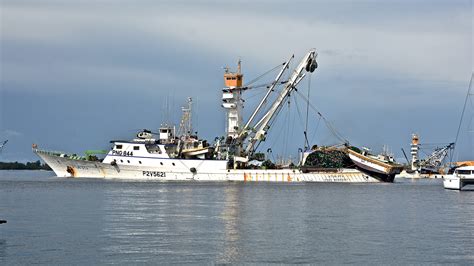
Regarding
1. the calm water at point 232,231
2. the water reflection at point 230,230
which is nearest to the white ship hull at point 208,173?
the water reflection at point 230,230

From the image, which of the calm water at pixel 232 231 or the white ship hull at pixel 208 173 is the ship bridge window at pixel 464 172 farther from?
the calm water at pixel 232 231

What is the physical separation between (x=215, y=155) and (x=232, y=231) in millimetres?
76130

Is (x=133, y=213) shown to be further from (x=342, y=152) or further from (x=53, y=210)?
(x=342, y=152)

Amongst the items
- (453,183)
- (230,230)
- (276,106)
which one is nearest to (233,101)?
(276,106)

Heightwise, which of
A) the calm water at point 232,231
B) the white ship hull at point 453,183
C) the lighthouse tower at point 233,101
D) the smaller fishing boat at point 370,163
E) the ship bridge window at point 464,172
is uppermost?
the lighthouse tower at point 233,101

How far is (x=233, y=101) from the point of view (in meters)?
125

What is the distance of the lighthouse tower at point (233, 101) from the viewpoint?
12425cm

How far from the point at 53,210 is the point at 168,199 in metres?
16.8

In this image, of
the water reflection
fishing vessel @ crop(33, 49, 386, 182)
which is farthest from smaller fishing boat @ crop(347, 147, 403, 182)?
the water reflection

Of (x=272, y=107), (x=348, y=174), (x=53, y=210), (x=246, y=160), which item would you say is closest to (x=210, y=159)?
(x=246, y=160)

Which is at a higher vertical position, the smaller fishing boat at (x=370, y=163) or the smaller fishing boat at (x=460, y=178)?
the smaller fishing boat at (x=370, y=163)

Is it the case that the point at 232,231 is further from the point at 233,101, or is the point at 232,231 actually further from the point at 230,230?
the point at 233,101

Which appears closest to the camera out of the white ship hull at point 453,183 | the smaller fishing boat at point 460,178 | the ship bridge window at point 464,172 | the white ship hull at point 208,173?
the smaller fishing boat at point 460,178

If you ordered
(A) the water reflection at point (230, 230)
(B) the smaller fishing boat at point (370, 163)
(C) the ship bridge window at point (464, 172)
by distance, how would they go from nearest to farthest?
(A) the water reflection at point (230, 230) < (C) the ship bridge window at point (464, 172) < (B) the smaller fishing boat at point (370, 163)
